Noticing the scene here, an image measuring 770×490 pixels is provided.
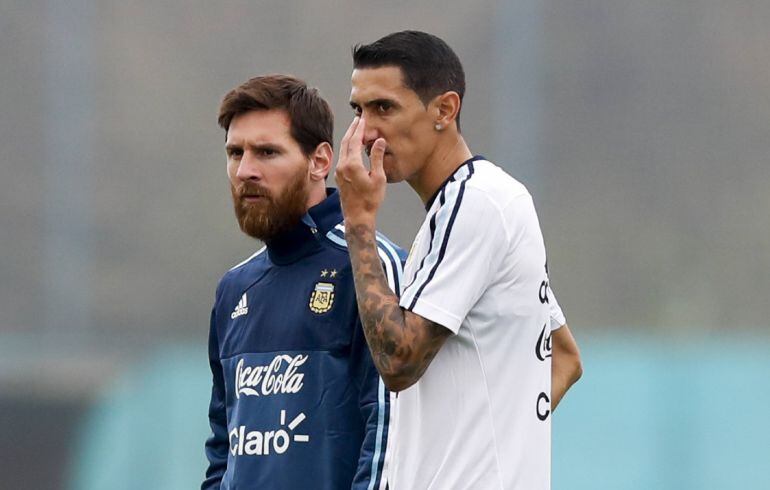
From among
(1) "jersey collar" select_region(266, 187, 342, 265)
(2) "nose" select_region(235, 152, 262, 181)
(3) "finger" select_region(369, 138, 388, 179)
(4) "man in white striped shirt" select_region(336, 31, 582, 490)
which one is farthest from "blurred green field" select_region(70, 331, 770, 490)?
(3) "finger" select_region(369, 138, 388, 179)

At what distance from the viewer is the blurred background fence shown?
7.17m

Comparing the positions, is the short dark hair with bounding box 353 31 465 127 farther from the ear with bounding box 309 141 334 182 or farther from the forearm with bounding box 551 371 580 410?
the forearm with bounding box 551 371 580 410

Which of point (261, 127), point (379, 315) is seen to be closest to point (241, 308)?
point (261, 127)

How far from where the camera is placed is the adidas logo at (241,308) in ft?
10.8

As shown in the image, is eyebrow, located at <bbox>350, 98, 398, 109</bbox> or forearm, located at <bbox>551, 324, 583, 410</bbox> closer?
eyebrow, located at <bbox>350, 98, 398, 109</bbox>

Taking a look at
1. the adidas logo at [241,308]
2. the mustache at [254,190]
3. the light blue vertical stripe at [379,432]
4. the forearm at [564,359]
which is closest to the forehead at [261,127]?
the mustache at [254,190]

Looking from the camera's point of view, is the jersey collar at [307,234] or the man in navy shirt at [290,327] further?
the jersey collar at [307,234]

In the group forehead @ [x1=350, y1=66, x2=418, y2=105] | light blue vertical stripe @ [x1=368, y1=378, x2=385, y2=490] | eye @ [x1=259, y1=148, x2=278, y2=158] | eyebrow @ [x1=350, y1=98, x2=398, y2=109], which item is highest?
forehead @ [x1=350, y1=66, x2=418, y2=105]

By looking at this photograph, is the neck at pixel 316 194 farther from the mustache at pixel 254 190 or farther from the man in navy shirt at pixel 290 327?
the mustache at pixel 254 190

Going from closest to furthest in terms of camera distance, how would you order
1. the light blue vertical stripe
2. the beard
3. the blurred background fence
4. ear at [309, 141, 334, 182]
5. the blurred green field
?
the light blue vertical stripe
the beard
ear at [309, 141, 334, 182]
the blurred green field
the blurred background fence

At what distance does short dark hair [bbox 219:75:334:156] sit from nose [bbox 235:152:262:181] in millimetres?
125

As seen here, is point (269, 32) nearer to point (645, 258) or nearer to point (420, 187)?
point (645, 258)

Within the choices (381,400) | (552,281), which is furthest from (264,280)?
(552,281)

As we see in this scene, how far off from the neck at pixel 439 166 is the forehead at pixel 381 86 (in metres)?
0.12
